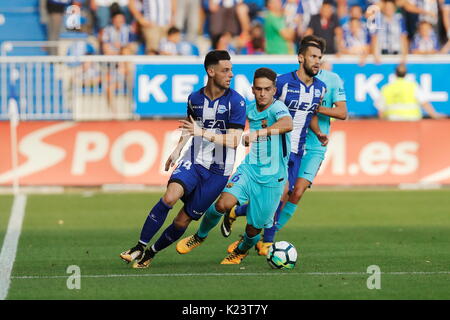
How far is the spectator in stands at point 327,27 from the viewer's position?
22.6m

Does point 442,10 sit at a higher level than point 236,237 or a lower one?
higher

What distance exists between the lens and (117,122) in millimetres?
20641

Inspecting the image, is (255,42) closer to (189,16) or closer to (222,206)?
(189,16)

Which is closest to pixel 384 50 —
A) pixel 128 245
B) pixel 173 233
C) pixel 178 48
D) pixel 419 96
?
pixel 419 96

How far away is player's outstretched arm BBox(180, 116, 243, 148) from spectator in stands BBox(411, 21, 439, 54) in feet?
42.1

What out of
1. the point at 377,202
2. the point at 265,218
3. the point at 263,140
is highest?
the point at 263,140

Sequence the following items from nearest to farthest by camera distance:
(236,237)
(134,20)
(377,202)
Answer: (236,237) → (377,202) → (134,20)

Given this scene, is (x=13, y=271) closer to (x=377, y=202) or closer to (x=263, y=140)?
(x=263, y=140)

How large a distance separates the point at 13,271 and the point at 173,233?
63.7 inches

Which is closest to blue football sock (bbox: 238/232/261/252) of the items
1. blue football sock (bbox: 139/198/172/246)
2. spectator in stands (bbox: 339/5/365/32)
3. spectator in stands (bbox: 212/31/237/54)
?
blue football sock (bbox: 139/198/172/246)

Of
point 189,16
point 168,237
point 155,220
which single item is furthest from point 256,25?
point 155,220

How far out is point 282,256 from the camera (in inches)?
429

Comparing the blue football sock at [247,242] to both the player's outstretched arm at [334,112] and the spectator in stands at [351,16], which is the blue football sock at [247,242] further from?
the spectator in stands at [351,16]

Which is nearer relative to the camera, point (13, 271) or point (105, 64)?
point (13, 271)
